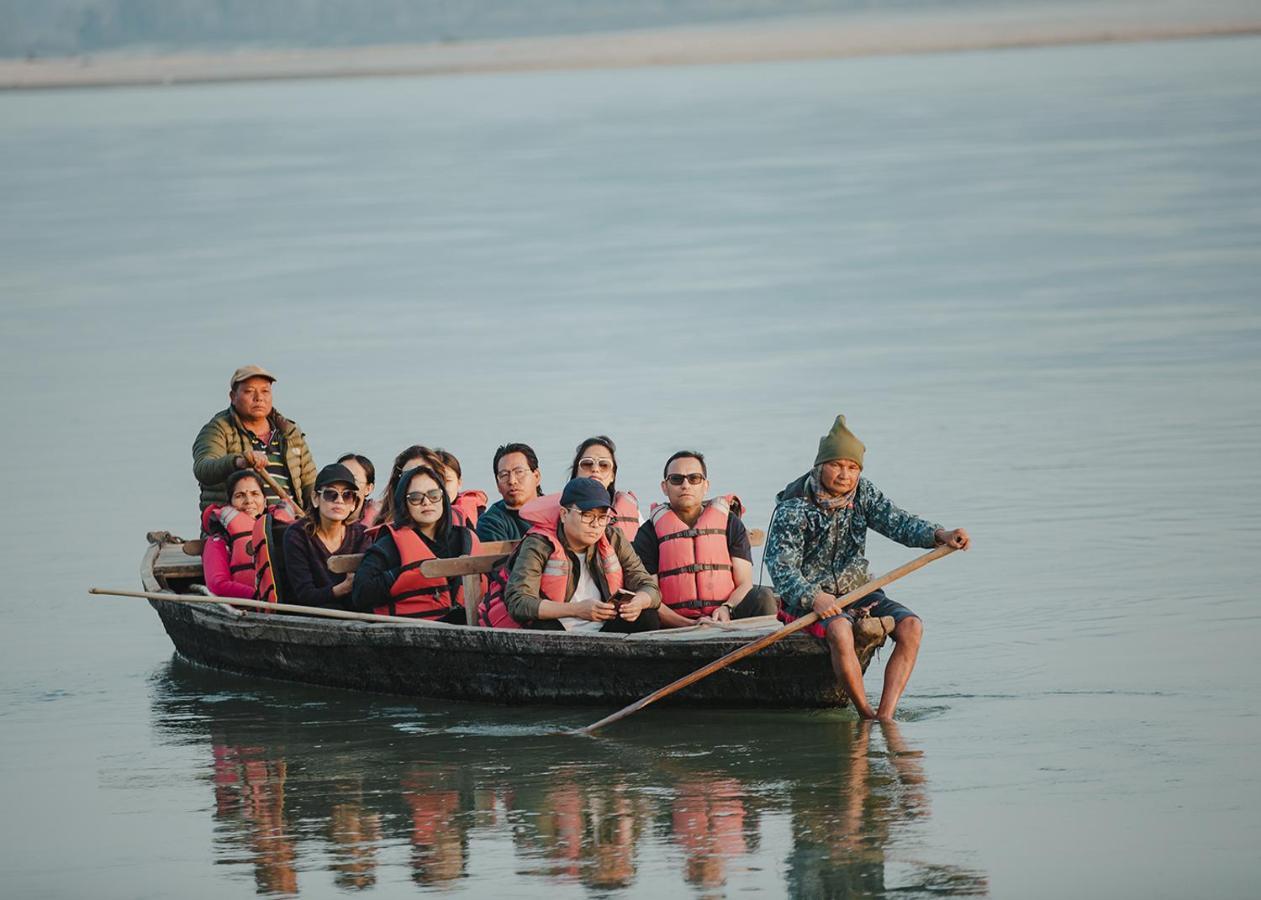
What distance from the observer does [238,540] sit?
12.5 meters

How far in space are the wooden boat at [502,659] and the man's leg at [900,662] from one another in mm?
115

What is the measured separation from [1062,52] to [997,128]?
2063 inches

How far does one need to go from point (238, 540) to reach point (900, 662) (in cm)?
383

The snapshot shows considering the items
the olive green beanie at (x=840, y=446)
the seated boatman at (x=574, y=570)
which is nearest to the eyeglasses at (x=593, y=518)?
the seated boatman at (x=574, y=570)

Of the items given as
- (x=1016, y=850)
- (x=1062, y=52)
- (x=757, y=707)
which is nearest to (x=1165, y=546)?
(x=757, y=707)

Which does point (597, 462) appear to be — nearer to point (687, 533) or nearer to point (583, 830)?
point (687, 533)

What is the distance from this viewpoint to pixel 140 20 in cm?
17325

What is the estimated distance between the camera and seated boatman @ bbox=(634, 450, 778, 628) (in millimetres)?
11188

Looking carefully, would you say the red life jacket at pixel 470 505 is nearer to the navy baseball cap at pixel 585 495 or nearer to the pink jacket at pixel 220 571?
the pink jacket at pixel 220 571

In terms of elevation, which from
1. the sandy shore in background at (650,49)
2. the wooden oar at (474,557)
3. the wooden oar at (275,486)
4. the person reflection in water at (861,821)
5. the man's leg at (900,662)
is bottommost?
the person reflection in water at (861,821)

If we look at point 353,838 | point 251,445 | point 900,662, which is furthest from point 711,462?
point 353,838

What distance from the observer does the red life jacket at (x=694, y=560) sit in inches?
441

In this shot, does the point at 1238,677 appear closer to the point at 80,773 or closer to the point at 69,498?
the point at 80,773

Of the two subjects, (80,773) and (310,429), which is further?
(310,429)
